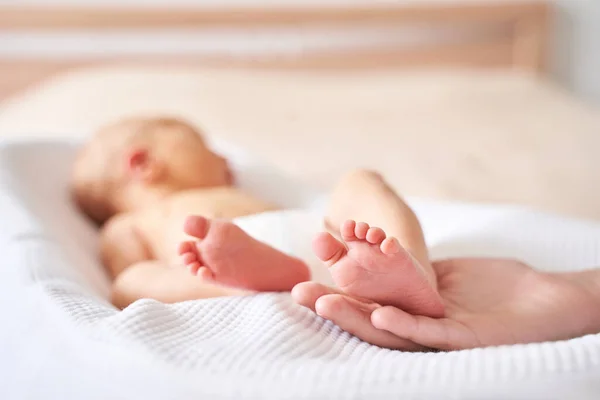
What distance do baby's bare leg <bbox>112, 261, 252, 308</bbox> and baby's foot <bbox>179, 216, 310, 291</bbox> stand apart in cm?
2

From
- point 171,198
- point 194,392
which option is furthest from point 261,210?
point 194,392

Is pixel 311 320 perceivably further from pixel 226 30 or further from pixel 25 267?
pixel 226 30

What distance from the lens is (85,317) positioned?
2.05 feet

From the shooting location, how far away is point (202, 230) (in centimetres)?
74

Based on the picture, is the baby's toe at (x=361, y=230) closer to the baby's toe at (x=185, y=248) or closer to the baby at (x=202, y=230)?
the baby at (x=202, y=230)

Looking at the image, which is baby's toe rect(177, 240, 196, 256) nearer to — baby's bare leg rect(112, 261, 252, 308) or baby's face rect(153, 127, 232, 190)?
baby's bare leg rect(112, 261, 252, 308)

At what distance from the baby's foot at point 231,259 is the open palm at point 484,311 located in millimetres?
102

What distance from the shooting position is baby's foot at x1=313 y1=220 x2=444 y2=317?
594 millimetres

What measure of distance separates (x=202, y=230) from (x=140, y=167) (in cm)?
41

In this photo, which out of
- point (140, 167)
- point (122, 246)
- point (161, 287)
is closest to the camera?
point (161, 287)

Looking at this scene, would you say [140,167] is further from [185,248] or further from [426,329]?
[426,329]

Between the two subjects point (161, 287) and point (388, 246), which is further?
point (161, 287)

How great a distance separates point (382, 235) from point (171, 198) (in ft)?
1.78

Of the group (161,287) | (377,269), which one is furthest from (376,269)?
(161,287)
